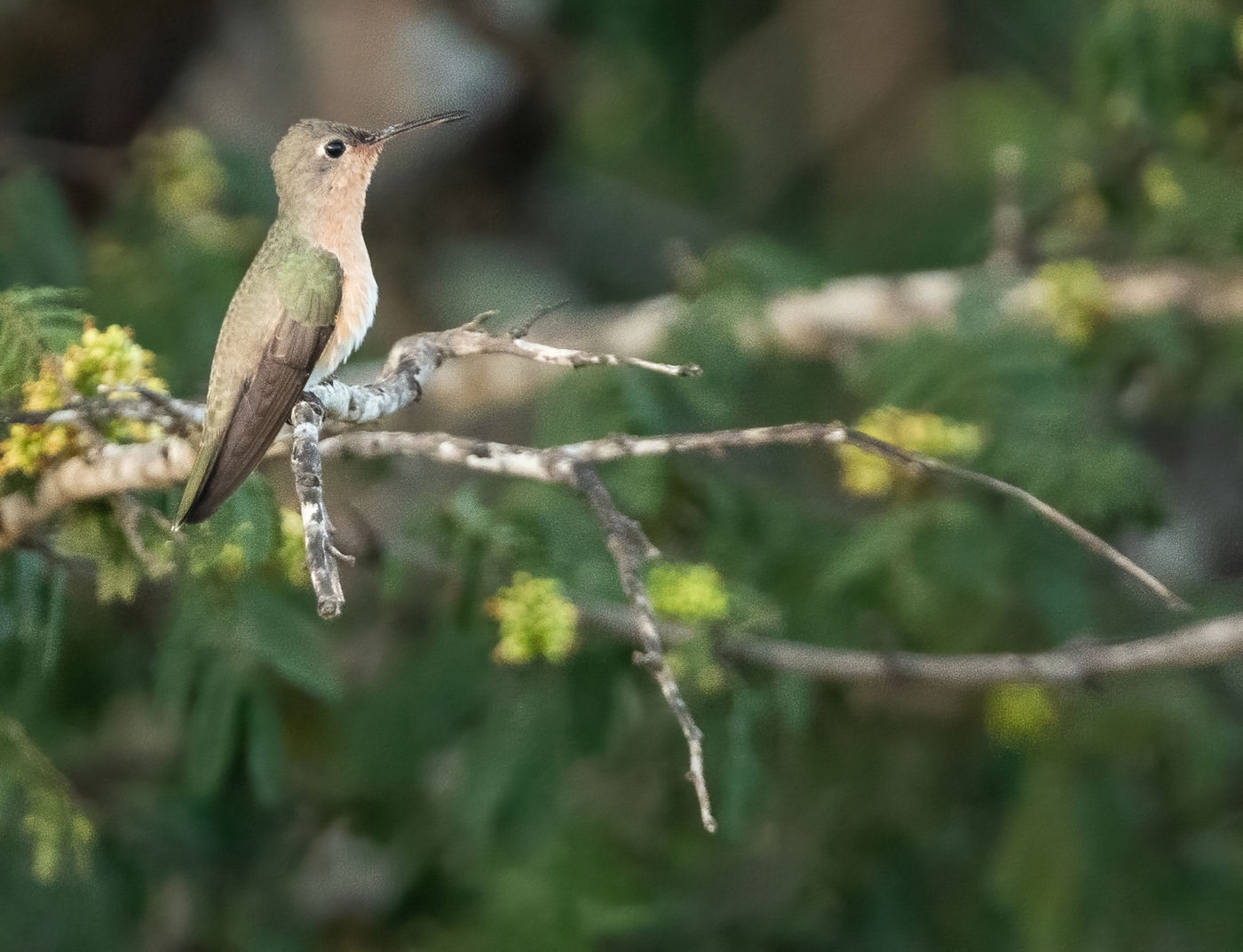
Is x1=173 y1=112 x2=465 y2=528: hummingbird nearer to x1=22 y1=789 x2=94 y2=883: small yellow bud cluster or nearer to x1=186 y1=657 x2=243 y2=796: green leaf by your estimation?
x1=22 y1=789 x2=94 y2=883: small yellow bud cluster

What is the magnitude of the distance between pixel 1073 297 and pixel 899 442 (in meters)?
1.31

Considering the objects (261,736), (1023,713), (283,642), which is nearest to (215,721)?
(261,736)

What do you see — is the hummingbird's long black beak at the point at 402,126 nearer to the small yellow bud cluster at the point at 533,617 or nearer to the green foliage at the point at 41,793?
the small yellow bud cluster at the point at 533,617

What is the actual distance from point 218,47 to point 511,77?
63.4 inches

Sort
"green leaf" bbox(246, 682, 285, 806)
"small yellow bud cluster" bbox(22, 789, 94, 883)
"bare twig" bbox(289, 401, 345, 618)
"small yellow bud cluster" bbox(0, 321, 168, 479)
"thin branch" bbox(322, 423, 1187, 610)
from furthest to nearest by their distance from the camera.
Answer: "green leaf" bbox(246, 682, 285, 806)
"small yellow bud cluster" bbox(22, 789, 94, 883)
"small yellow bud cluster" bbox(0, 321, 168, 479)
"thin branch" bbox(322, 423, 1187, 610)
"bare twig" bbox(289, 401, 345, 618)

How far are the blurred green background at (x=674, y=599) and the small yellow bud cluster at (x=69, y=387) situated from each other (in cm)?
9

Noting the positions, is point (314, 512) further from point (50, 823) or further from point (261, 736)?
point (261, 736)

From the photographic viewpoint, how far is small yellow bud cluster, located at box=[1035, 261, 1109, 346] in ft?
14.7

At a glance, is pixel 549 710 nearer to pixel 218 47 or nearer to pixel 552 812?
pixel 552 812

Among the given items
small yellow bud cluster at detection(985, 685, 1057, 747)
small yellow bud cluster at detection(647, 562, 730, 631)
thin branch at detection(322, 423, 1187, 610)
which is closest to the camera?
thin branch at detection(322, 423, 1187, 610)

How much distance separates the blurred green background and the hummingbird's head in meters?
0.48

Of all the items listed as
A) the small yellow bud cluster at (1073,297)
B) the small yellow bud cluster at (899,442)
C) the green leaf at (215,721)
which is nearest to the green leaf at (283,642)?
the green leaf at (215,721)

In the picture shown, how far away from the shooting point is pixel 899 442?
3.50 meters

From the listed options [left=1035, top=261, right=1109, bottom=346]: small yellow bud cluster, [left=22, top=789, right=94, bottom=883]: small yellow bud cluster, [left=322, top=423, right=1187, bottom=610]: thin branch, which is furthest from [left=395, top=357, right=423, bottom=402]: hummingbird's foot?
[left=1035, top=261, right=1109, bottom=346]: small yellow bud cluster
